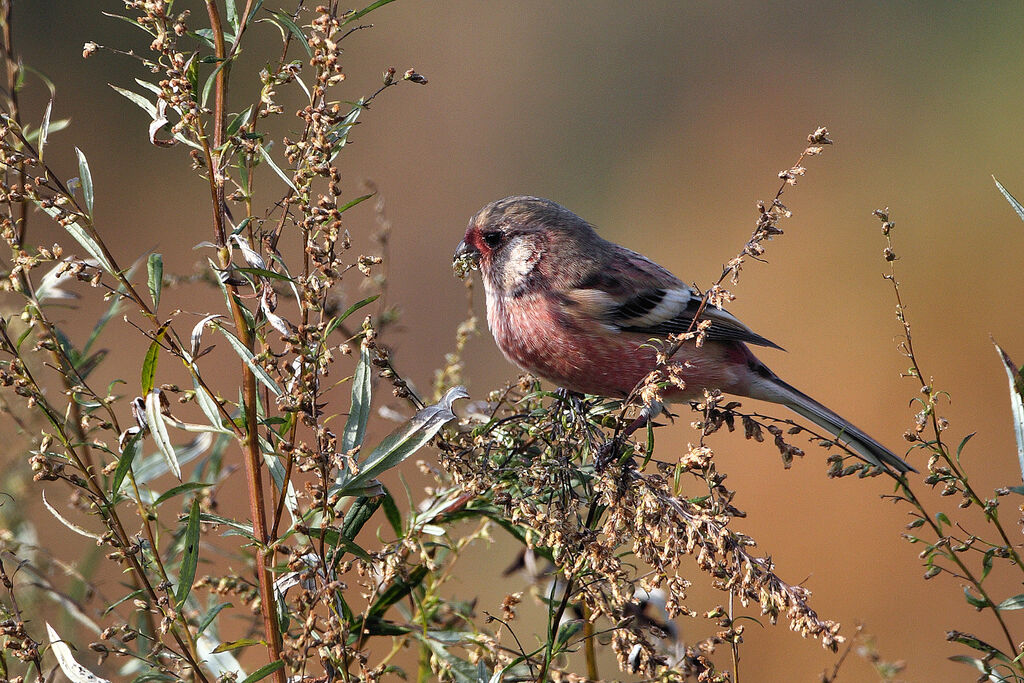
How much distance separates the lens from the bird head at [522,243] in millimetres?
3516

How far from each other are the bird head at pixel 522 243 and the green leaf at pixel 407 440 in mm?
1762

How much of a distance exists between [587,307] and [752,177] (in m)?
4.82

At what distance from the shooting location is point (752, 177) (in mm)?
7652

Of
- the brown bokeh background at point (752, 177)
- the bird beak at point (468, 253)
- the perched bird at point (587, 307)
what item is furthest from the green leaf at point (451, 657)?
the brown bokeh background at point (752, 177)

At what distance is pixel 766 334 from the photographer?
21.6ft

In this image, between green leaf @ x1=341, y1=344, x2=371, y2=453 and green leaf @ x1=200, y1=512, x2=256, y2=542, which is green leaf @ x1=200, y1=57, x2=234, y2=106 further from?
green leaf @ x1=200, y1=512, x2=256, y2=542

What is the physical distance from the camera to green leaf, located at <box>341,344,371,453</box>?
1.77 meters

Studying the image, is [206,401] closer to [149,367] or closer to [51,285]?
[149,367]

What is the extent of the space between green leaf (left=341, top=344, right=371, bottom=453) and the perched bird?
4.42ft

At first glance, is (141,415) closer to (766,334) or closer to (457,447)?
(457,447)

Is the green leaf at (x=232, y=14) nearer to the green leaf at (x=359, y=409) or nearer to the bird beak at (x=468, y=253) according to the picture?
the green leaf at (x=359, y=409)

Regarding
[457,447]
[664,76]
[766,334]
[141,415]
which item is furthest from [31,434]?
[664,76]

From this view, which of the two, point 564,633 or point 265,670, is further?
point 564,633

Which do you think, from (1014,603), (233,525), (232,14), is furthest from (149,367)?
(1014,603)
